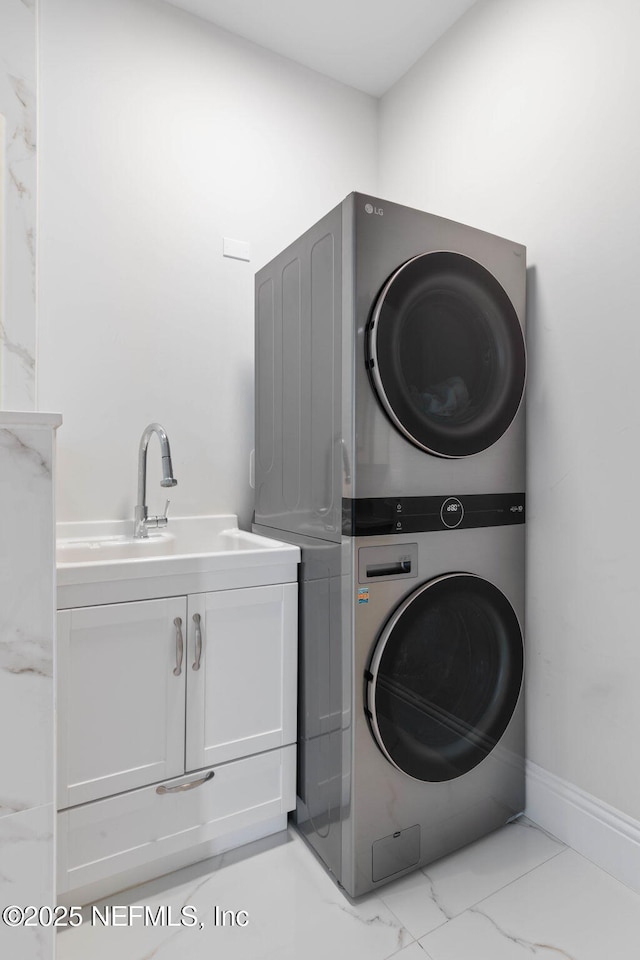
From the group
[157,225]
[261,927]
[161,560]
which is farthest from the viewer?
[157,225]

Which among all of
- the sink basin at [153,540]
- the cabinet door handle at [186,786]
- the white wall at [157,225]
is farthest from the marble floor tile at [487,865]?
the white wall at [157,225]

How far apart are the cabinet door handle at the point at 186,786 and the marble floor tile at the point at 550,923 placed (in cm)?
62

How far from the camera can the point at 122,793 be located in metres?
1.29

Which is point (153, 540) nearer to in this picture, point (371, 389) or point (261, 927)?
point (371, 389)

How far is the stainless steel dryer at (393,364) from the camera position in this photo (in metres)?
1.30

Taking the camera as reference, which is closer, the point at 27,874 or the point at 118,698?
the point at 27,874

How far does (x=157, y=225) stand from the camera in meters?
1.85

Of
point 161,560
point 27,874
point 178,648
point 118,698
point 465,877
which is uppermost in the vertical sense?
point 161,560

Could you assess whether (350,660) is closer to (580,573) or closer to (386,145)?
(580,573)

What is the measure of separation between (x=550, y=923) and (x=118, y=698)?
1152 mm

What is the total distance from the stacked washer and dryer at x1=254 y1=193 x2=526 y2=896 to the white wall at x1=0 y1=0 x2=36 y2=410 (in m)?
0.71

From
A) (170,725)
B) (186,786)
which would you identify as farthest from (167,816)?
(170,725)

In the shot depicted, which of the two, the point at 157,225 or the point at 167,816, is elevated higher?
the point at 157,225

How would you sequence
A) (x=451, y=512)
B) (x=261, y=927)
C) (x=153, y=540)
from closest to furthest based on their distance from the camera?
(x=261, y=927) → (x=451, y=512) → (x=153, y=540)
